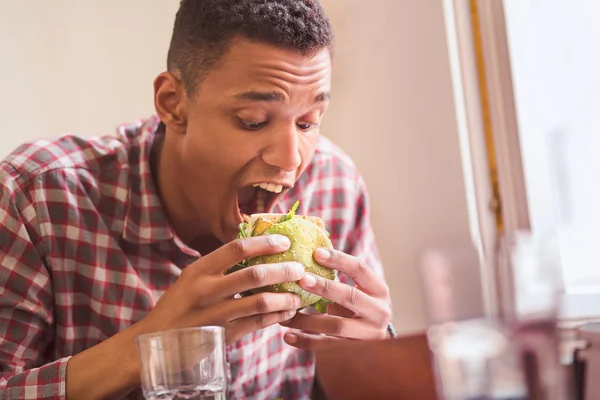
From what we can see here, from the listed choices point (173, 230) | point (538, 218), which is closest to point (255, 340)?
point (173, 230)

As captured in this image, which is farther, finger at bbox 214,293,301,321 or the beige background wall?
the beige background wall

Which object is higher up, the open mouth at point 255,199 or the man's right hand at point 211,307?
the open mouth at point 255,199

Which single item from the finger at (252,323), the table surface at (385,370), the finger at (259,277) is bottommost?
the table surface at (385,370)

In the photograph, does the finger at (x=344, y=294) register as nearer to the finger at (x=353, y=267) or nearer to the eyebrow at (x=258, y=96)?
the finger at (x=353, y=267)

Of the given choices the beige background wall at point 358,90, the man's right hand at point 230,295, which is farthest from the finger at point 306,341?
the beige background wall at point 358,90

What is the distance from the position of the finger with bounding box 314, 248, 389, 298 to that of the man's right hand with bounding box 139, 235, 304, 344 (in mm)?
77

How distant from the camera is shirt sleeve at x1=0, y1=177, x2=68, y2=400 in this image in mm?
1595

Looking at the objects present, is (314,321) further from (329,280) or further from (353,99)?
(353,99)

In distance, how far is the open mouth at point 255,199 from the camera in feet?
5.49

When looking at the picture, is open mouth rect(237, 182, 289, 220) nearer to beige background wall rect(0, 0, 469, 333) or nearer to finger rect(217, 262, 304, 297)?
finger rect(217, 262, 304, 297)

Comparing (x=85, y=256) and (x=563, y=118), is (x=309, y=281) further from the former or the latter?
(x=563, y=118)

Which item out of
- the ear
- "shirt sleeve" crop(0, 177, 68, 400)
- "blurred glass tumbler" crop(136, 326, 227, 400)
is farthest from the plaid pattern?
"blurred glass tumbler" crop(136, 326, 227, 400)

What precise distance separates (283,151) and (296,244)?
9.1 inches

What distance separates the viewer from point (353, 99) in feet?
10.3
